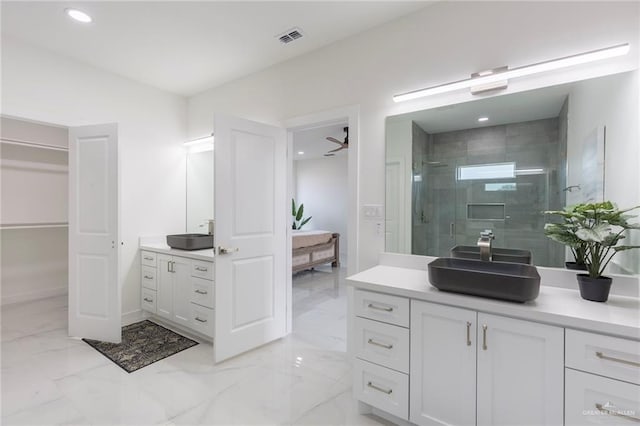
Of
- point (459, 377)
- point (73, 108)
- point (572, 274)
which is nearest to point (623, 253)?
point (572, 274)

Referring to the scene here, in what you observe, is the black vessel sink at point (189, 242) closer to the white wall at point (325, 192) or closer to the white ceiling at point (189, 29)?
the white ceiling at point (189, 29)

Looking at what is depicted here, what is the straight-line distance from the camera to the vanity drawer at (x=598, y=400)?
1.15 m

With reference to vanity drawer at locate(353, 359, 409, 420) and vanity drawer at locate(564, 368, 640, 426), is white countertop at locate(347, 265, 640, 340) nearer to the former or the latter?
vanity drawer at locate(564, 368, 640, 426)

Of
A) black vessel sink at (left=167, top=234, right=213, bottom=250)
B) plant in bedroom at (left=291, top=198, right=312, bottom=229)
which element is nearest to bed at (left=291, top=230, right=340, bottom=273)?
plant in bedroom at (left=291, top=198, right=312, bottom=229)

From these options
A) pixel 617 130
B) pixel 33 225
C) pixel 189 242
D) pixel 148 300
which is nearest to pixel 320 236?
pixel 189 242

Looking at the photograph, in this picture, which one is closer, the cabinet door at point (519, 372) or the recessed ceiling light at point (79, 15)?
the cabinet door at point (519, 372)

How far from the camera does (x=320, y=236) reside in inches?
229

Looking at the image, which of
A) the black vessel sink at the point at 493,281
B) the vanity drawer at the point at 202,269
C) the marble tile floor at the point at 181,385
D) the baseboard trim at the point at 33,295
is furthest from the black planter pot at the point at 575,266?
the baseboard trim at the point at 33,295

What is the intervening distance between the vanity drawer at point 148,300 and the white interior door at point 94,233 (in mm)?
527

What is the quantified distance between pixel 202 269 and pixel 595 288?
9.31 ft

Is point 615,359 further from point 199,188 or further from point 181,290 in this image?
point 199,188

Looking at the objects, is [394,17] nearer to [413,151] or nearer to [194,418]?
[413,151]

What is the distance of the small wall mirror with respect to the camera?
3785 mm

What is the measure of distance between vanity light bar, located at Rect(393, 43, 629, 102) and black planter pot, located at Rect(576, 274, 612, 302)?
119 centimetres
